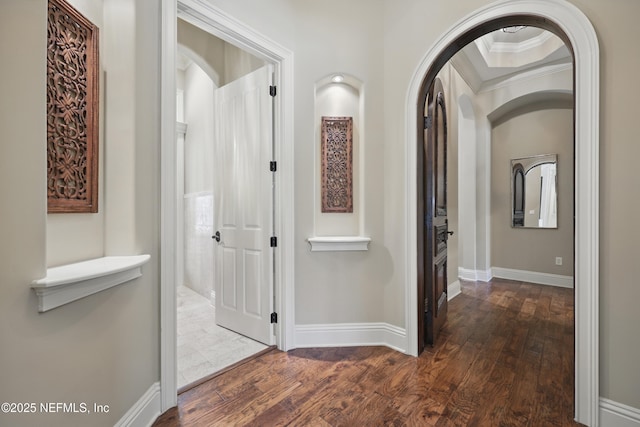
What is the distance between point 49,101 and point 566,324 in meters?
4.30

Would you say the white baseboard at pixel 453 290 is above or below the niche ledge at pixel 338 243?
below

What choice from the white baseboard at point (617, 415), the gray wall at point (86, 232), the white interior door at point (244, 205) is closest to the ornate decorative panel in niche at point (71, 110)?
the gray wall at point (86, 232)

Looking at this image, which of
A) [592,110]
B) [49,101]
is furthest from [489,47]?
[49,101]

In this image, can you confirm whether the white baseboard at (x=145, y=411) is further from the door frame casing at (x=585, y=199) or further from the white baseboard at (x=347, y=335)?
the door frame casing at (x=585, y=199)

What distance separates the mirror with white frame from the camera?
4547mm

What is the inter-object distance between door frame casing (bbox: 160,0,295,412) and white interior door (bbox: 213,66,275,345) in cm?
10

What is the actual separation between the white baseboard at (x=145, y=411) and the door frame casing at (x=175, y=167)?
4cm

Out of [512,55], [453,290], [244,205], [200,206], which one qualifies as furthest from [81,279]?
[512,55]

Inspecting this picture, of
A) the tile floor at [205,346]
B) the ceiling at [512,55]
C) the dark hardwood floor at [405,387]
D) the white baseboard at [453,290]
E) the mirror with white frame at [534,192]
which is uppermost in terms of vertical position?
the ceiling at [512,55]

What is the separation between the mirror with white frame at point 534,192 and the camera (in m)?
4.55

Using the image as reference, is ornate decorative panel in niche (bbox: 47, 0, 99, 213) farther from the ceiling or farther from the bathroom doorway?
the ceiling

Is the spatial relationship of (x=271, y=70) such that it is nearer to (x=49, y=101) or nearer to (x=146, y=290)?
(x=49, y=101)

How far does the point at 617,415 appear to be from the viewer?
58.1 inches


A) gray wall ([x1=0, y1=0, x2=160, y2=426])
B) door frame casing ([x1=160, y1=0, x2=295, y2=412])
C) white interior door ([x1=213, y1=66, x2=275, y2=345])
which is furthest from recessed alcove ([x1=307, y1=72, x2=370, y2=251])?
gray wall ([x1=0, y1=0, x2=160, y2=426])
